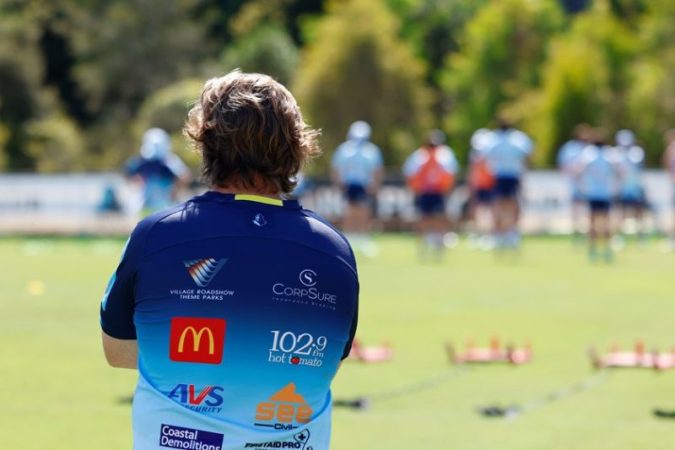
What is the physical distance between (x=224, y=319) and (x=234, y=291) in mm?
84

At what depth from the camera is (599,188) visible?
24.0 m

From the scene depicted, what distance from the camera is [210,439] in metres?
4.03

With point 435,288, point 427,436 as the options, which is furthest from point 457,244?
point 427,436

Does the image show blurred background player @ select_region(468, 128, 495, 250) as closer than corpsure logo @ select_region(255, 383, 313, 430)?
No

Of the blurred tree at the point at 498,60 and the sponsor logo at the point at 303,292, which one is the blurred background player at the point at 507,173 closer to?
the sponsor logo at the point at 303,292

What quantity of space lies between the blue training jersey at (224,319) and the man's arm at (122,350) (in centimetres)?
11

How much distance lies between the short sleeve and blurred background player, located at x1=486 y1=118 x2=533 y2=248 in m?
20.6

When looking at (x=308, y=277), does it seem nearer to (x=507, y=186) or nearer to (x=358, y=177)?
(x=507, y=186)

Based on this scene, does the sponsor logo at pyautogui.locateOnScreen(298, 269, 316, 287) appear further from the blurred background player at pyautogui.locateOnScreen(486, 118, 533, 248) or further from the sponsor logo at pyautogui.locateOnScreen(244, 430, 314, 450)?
the blurred background player at pyautogui.locateOnScreen(486, 118, 533, 248)

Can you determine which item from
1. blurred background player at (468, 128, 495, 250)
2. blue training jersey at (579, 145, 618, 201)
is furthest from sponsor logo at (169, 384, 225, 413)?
blurred background player at (468, 128, 495, 250)

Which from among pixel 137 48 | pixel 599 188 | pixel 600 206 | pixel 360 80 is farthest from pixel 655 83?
Result: pixel 137 48

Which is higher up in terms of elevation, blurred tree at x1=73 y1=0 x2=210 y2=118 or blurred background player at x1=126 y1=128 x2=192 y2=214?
blurred tree at x1=73 y1=0 x2=210 y2=118

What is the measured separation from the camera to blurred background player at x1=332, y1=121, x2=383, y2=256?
25.9 meters

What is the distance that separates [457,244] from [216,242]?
2560 centimetres
